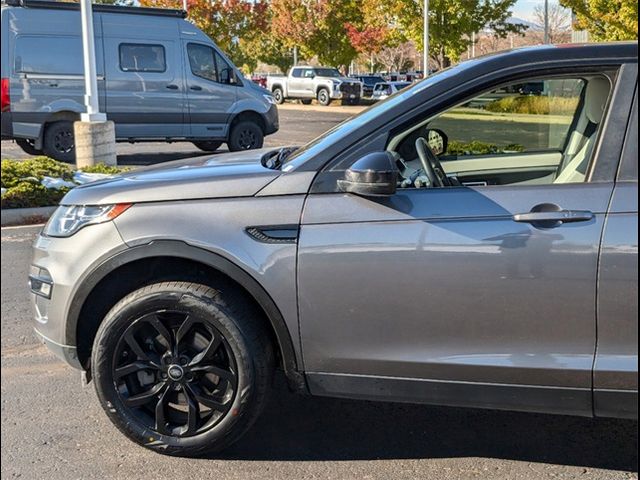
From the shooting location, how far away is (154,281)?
3.27 metres

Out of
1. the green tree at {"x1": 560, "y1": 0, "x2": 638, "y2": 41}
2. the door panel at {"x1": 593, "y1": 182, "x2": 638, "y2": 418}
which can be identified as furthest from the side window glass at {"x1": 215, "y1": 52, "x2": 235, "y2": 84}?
the door panel at {"x1": 593, "y1": 182, "x2": 638, "y2": 418}

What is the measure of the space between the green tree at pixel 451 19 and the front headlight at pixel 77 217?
1017 inches

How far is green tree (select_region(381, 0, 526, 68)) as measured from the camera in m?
27.7

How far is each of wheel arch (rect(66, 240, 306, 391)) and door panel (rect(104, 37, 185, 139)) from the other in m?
10.9

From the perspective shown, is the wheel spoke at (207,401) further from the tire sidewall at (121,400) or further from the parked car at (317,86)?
the parked car at (317,86)

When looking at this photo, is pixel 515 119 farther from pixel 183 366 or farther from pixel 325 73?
pixel 325 73

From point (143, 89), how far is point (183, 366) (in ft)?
37.3

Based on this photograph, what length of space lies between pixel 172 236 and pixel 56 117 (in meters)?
10.8

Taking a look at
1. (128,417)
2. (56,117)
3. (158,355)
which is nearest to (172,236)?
(158,355)

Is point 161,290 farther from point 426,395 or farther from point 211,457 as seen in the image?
point 426,395

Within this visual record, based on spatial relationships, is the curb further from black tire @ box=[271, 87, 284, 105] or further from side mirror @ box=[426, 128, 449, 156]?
black tire @ box=[271, 87, 284, 105]

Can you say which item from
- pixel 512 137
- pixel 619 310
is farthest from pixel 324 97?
pixel 619 310

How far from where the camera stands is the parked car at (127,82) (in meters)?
12.5

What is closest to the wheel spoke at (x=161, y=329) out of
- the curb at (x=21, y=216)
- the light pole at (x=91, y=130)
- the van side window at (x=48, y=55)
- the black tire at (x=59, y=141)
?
the curb at (x=21, y=216)
